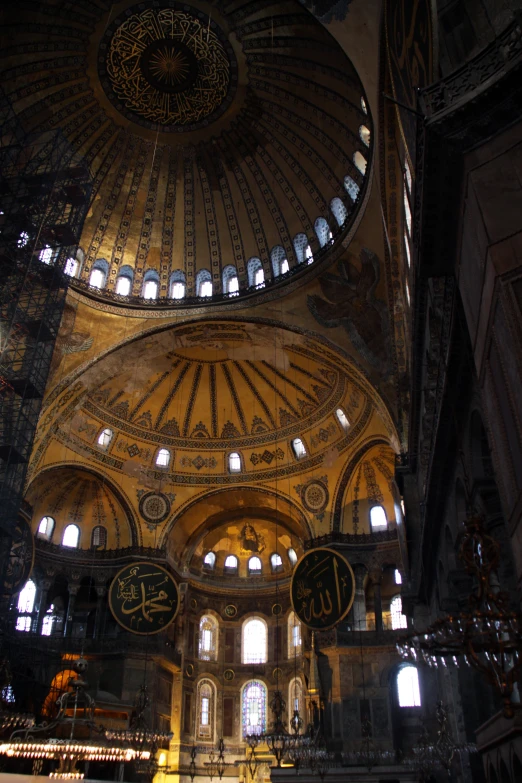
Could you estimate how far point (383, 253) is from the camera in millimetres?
15516

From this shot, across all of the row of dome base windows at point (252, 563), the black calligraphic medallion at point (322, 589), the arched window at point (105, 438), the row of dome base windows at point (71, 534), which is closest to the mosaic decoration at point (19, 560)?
the row of dome base windows at point (71, 534)

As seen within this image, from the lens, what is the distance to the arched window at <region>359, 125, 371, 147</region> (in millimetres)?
15273

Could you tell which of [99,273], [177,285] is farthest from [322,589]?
[99,273]

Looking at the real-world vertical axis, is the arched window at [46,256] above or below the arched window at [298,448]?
above

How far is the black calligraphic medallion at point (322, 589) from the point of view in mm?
17141

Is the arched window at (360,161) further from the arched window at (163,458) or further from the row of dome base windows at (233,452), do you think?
the arched window at (163,458)

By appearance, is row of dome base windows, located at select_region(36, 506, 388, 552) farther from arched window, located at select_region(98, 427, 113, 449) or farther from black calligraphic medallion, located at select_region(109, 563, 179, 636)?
black calligraphic medallion, located at select_region(109, 563, 179, 636)

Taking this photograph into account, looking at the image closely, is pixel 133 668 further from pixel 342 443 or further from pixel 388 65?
pixel 388 65

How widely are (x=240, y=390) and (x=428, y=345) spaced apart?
40.3ft

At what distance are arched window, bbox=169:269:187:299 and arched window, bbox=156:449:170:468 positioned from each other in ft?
18.3

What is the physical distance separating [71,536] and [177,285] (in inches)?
359

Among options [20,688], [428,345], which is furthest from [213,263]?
[20,688]

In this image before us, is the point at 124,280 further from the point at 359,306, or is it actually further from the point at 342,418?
the point at 342,418

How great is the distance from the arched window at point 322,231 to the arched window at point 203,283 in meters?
3.76
